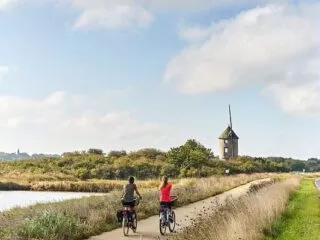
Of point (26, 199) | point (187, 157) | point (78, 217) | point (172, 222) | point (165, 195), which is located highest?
point (187, 157)

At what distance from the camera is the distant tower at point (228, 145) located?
362ft

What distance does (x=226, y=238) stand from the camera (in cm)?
1415

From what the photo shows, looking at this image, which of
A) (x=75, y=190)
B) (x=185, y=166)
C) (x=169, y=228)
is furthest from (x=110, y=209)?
(x=185, y=166)

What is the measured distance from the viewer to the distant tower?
4343 inches

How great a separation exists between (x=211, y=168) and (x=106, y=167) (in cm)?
1538

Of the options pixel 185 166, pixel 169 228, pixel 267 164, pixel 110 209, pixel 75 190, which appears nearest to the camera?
pixel 169 228

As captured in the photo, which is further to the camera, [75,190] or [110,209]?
[75,190]

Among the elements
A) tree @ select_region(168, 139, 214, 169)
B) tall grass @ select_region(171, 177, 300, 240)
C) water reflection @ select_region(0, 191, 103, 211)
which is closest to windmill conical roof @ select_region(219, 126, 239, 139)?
tree @ select_region(168, 139, 214, 169)

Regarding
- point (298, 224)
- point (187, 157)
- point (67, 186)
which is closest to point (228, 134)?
point (187, 157)

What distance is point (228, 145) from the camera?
11069 centimetres

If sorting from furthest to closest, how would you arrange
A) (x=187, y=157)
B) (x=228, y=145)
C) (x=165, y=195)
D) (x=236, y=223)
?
(x=228, y=145), (x=187, y=157), (x=165, y=195), (x=236, y=223)

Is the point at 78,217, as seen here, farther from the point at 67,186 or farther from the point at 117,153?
the point at 117,153

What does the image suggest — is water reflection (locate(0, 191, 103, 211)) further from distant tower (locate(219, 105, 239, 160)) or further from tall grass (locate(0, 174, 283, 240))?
distant tower (locate(219, 105, 239, 160))

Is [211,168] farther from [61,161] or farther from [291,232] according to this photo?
[291,232]
